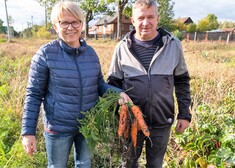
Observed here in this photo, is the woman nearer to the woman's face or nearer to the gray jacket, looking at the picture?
the woman's face

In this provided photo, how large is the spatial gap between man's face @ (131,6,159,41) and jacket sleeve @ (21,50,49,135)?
3.11 feet

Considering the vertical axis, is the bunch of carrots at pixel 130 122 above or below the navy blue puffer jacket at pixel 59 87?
below

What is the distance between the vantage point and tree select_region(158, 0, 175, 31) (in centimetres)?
4412

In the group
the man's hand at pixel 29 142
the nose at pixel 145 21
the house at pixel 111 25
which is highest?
the house at pixel 111 25

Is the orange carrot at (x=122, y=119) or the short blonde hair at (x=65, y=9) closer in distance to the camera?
the short blonde hair at (x=65, y=9)

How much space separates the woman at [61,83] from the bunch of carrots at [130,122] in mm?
106

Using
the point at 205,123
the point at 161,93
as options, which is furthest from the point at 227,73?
the point at 161,93

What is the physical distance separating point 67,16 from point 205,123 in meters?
2.27

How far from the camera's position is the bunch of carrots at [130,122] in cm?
205

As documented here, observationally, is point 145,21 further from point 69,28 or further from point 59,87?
point 59,87

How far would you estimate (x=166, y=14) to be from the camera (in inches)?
1855

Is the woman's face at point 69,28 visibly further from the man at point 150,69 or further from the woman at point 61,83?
→ the man at point 150,69

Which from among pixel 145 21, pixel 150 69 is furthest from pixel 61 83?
pixel 145 21

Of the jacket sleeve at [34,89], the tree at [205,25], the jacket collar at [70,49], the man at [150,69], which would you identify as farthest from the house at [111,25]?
the jacket sleeve at [34,89]
